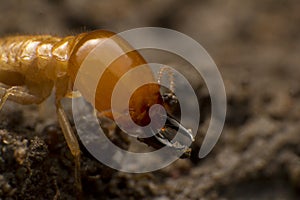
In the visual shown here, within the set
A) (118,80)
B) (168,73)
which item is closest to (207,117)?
(168,73)

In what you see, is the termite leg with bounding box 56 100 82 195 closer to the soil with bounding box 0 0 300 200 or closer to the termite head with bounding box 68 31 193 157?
the soil with bounding box 0 0 300 200

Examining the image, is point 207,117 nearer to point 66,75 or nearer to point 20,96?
point 66,75

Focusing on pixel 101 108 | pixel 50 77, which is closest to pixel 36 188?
pixel 101 108

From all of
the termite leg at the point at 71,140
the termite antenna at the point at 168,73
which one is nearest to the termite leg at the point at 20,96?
the termite leg at the point at 71,140

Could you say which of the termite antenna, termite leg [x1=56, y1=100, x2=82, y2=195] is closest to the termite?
termite leg [x1=56, y1=100, x2=82, y2=195]

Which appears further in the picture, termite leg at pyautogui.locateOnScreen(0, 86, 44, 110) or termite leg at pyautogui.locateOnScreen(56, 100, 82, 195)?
termite leg at pyautogui.locateOnScreen(0, 86, 44, 110)

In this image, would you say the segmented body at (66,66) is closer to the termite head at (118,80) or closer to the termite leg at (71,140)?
the termite head at (118,80)
